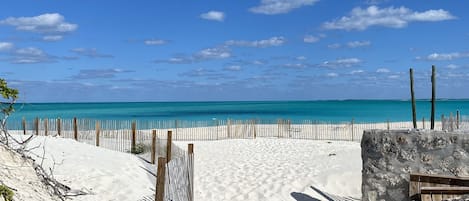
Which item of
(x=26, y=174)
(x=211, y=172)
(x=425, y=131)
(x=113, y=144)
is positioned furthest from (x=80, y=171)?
(x=113, y=144)

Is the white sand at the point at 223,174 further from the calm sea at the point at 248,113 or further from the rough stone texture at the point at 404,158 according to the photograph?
the calm sea at the point at 248,113

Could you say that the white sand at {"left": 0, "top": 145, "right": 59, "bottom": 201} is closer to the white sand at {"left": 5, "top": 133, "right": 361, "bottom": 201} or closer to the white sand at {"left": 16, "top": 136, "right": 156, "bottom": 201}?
the white sand at {"left": 16, "top": 136, "right": 156, "bottom": 201}

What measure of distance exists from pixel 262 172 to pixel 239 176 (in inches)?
29.0

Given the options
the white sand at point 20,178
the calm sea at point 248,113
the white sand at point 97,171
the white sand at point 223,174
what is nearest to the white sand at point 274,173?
the white sand at point 223,174

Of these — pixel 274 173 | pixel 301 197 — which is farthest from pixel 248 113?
pixel 301 197

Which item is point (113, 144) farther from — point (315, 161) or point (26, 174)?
point (26, 174)

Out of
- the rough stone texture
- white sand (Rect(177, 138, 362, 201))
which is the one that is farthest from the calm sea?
the rough stone texture

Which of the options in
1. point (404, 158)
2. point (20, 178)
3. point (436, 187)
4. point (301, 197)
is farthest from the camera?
point (301, 197)

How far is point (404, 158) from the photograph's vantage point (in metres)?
7.11

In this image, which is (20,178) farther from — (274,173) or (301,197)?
(274,173)

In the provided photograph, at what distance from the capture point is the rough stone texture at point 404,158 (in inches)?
269

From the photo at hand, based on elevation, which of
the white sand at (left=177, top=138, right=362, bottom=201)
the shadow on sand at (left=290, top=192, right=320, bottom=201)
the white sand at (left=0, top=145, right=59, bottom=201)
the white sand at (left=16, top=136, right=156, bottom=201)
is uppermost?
the white sand at (left=0, top=145, right=59, bottom=201)

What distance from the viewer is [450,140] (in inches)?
269

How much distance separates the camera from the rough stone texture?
682 centimetres
